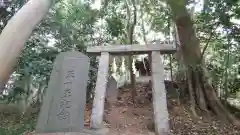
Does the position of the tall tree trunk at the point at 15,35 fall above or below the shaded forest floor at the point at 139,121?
above

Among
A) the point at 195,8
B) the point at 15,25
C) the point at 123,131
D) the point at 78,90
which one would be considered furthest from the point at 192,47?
the point at 15,25

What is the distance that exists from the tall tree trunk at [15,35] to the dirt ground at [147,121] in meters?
2.87

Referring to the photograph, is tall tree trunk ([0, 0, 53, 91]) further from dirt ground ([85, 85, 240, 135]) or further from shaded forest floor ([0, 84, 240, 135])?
dirt ground ([85, 85, 240, 135])

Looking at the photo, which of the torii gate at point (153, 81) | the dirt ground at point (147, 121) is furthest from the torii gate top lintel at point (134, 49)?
the dirt ground at point (147, 121)

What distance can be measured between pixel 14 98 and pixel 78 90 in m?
2.95

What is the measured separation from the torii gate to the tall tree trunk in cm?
239

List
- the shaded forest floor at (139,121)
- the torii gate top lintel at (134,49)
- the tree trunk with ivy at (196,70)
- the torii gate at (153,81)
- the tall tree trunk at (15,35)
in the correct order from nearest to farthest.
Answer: the tall tree trunk at (15,35)
the torii gate at (153,81)
the shaded forest floor at (139,121)
the torii gate top lintel at (134,49)
the tree trunk with ivy at (196,70)

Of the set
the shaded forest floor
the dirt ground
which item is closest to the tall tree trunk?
the shaded forest floor

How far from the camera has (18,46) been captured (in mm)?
3410

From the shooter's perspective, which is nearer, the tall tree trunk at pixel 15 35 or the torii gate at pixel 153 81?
the tall tree trunk at pixel 15 35

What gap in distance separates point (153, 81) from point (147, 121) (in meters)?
1.18

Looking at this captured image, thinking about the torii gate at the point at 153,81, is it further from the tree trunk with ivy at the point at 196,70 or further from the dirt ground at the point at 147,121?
the tree trunk with ivy at the point at 196,70

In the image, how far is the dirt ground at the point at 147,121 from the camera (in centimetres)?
623

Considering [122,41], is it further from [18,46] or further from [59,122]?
[18,46]
